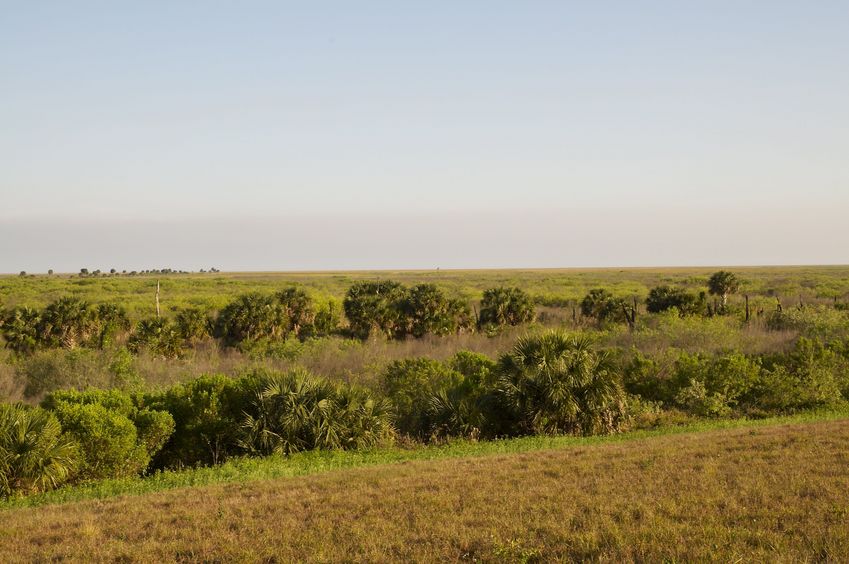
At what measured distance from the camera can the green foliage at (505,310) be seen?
41.5m

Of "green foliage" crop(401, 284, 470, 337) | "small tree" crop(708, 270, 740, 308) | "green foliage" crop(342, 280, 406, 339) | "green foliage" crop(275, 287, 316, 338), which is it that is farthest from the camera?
"small tree" crop(708, 270, 740, 308)

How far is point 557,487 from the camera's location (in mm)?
12141

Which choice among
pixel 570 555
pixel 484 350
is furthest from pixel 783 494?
pixel 484 350

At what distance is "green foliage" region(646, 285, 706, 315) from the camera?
44094 mm

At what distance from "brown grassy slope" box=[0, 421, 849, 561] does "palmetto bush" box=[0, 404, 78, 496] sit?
1852mm

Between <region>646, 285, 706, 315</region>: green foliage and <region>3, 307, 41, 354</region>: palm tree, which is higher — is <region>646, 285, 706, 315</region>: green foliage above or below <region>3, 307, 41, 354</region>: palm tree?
above

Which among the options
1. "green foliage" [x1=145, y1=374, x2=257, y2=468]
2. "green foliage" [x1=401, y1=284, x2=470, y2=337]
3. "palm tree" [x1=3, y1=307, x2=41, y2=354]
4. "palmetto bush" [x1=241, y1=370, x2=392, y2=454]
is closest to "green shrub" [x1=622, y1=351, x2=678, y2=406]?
"palmetto bush" [x1=241, y1=370, x2=392, y2=454]

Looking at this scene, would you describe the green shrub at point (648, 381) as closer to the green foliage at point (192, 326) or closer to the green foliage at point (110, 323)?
the green foliage at point (192, 326)

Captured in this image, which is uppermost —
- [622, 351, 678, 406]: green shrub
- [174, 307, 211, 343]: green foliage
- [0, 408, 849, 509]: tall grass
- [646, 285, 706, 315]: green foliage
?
[646, 285, 706, 315]: green foliage

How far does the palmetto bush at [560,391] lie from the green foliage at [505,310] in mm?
20691

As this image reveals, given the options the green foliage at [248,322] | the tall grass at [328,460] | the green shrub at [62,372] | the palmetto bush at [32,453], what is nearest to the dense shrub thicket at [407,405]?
the palmetto bush at [32,453]

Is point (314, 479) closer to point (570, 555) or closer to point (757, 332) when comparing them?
point (570, 555)

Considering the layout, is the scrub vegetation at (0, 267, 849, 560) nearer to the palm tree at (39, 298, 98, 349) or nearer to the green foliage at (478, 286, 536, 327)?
the palm tree at (39, 298, 98, 349)

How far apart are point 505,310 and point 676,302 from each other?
38.3 feet
